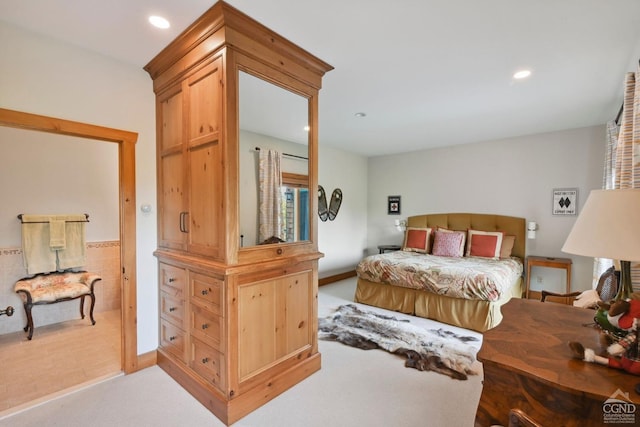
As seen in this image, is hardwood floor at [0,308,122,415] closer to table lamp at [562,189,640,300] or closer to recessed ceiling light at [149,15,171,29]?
recessed ceiling light at [149,15,171,29]

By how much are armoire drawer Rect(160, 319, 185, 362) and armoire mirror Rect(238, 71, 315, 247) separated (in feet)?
3.46

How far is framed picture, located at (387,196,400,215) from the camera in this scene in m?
6.07

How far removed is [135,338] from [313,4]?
9.49 ft

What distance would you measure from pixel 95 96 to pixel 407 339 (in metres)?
3.63

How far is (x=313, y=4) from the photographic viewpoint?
5.60ft

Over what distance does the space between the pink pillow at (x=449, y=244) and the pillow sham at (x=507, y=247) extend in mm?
595

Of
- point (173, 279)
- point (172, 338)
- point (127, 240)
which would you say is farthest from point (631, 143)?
point (127, 240)

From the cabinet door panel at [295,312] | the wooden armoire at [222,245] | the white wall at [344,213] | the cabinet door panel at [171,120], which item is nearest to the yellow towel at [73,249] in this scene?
the wooden armoire at [222,245]

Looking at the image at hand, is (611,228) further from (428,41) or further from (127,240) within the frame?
(127,240)

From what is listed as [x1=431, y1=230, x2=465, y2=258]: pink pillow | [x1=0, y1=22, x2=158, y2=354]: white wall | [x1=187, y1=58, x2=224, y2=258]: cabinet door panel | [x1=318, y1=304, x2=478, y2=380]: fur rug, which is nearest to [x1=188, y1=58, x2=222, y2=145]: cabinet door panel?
[x1=187, y1=58, x2=224, y2=258]: cabinet door panel

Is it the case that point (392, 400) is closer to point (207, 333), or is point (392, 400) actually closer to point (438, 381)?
point (438, 381)

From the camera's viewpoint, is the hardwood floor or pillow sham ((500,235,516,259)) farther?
pillow sham ((500,235,516,259))

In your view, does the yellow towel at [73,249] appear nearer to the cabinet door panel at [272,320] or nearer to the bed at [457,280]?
the cabinet door panel at [272,320]

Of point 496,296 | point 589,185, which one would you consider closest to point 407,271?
point 496,296
